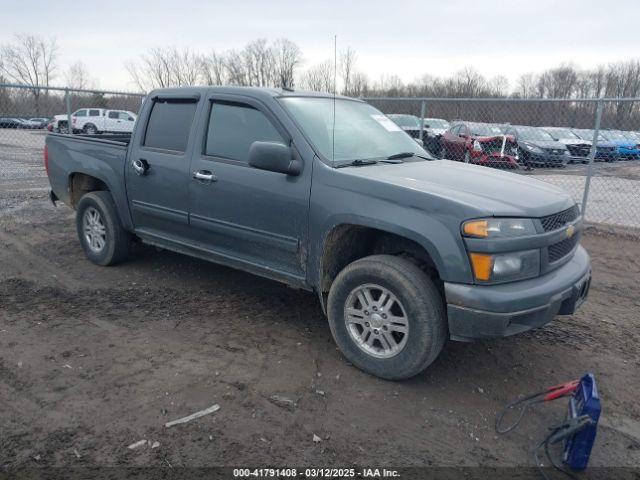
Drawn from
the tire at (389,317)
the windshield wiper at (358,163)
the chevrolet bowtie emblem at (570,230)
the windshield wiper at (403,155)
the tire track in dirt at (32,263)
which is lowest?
the tire track in dirt at (32,263)

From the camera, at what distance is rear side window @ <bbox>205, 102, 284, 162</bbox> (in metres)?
3.96

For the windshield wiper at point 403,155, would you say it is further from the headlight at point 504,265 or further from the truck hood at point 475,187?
the headlight at point 504,265

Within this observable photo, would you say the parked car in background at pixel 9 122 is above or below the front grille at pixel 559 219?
above

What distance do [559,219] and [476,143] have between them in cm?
984

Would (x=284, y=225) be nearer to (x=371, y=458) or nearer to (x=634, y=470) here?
(x=371, y=458)

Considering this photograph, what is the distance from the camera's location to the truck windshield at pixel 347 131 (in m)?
3.79

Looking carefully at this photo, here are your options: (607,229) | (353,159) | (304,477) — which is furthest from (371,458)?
(607,229)

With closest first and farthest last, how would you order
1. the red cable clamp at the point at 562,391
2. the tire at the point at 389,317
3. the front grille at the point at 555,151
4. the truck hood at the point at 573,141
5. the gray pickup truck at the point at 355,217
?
the red cable clamp at the point at 562,391
the gray pickup truck at the point at 355,217
the tire at the point at 389,317
the front grille at the point at 555,151
the truck hood at the point at 573,141

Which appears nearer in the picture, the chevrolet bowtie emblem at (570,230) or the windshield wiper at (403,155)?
the chevrolet bowtie emblem at (570,230)

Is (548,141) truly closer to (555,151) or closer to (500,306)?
(555,151)

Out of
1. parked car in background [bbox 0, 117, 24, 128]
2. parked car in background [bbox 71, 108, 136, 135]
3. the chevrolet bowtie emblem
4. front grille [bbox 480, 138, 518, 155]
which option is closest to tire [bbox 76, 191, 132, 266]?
the chevrolet bowtie emblem

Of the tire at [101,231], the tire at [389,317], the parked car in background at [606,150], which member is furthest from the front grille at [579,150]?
the tire at [389,317]

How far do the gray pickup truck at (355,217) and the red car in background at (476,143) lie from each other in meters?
8.21

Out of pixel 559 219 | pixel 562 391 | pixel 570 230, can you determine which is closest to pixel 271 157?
pixel 559 219
